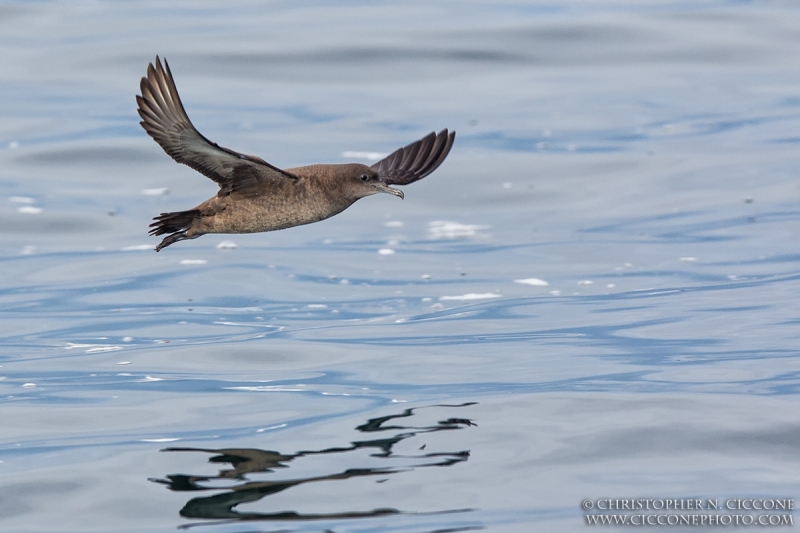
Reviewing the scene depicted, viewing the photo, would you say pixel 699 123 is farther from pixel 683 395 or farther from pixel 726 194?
pixel 683 395

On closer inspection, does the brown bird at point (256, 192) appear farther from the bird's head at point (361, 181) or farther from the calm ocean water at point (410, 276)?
the calm ocean water at point (410, 276)

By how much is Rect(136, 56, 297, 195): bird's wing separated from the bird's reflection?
1.68 m

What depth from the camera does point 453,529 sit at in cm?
Answer: 682

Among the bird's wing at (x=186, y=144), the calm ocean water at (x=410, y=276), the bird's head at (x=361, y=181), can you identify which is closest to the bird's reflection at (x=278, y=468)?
the calm ocean water at (x=410, y=276)

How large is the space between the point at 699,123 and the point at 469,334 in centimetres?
890

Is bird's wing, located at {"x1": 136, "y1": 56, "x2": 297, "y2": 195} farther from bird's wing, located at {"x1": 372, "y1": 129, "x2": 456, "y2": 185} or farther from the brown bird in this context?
bird's wing, located at {"x1": 372, "y1": 129, "x2": 456, "y2": 185}

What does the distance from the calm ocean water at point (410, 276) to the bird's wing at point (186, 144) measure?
5.47 ft

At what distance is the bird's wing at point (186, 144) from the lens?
7383 mm

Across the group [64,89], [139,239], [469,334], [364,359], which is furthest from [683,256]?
[64,89]

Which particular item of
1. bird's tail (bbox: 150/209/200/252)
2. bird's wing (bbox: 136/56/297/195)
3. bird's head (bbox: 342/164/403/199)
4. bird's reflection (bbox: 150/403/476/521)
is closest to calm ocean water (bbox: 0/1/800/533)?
bird's reflection (bbox: 150/403/476/521)

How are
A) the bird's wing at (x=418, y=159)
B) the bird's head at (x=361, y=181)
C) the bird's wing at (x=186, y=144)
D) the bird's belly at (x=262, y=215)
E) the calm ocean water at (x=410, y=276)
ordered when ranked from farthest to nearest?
the bird's wing at (x=418, y=159), the bird's head at (x=361, y=181), the bird's belly at (x=262, y=215), the calm ocean water at (x=410, y=276), the bird's wing at (x=186, y=144)

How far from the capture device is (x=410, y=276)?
14.0 m

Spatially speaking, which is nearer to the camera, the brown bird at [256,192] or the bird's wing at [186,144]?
the bird's wing at [186,144]

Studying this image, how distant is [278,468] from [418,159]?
298cm
